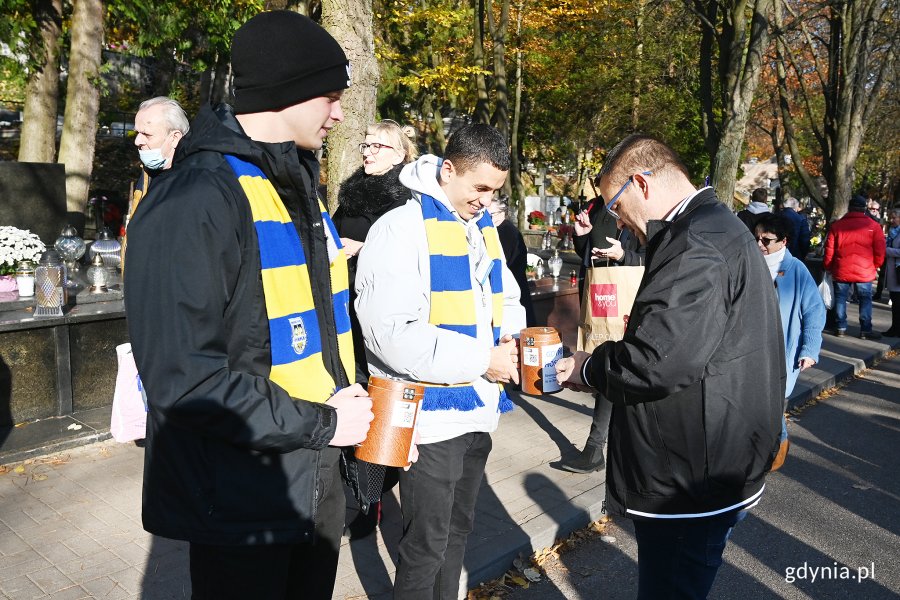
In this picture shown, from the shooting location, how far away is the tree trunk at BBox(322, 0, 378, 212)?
636cm

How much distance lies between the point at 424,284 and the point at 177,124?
7.38ft

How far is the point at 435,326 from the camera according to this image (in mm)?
2805

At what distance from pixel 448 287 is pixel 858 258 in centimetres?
1132

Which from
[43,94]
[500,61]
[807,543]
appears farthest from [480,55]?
[807,543]

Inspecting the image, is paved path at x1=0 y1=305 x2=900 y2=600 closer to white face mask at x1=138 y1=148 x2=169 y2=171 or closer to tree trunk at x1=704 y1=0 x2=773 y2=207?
white face mask at x1=138 y1=148 x2=169 y2=171

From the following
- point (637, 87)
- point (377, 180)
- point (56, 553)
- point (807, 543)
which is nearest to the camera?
point (56, 553)

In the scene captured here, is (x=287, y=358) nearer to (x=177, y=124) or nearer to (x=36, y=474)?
(x=177, y=124)

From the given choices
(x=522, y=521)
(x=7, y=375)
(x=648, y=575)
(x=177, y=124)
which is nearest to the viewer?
(x=648, y=575)

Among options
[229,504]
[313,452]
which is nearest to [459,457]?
[313,452]

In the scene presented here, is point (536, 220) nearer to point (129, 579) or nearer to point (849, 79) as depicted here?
point (849, 79)

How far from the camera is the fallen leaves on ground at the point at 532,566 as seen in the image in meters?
3.97

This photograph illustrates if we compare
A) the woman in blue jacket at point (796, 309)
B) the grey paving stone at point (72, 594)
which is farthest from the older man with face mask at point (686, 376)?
the woman in blue jacket at point (796, 309)

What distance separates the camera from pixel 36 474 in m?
5.05

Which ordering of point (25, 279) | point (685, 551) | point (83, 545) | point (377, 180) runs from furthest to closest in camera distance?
point (25, 279), point (377, 180), point (83, 545), point (685, 551)
